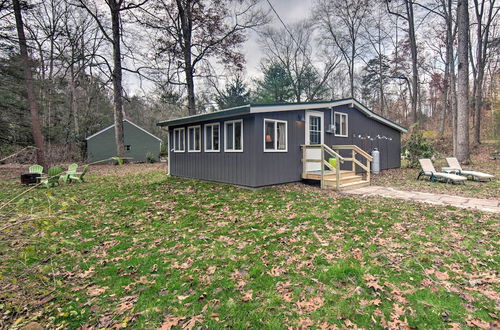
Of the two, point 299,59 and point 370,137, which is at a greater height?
point 299,59

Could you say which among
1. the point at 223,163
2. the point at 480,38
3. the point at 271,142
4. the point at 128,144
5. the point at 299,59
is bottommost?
the point at 223,163

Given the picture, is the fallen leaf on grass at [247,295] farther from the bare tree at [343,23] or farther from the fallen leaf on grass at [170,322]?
the bare tree at [343,23]

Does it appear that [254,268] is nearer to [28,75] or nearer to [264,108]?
[264,108]

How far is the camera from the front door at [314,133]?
880 centimetres

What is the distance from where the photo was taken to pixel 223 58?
15.5 metres

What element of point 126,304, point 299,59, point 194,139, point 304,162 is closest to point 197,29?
point 194,139

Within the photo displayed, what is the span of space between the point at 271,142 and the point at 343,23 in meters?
17.6

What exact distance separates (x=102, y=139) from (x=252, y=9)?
16053mm

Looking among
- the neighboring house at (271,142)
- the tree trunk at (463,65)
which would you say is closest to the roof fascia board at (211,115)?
the neighboring house at (271,142)

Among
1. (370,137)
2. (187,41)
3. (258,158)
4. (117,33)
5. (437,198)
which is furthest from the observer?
(187,41)

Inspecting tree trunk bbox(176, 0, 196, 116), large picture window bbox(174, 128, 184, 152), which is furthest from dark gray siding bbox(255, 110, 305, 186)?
tree trunk bbox(176, 0, 196, 116)

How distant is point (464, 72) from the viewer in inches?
445

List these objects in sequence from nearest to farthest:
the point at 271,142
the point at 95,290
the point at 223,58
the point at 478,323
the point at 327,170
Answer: the point at 478,323 → the point at 95,290 → the point at 271,142 → the point at 327,170 → the point at 223,58

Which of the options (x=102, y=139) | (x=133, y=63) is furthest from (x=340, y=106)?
(x=102, y=139)
